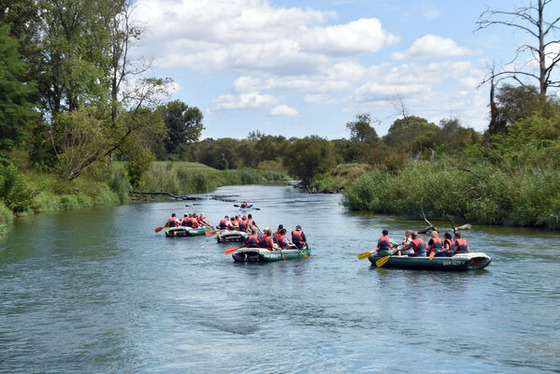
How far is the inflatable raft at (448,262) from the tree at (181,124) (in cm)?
10479

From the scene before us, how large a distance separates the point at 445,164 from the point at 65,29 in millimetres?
38012

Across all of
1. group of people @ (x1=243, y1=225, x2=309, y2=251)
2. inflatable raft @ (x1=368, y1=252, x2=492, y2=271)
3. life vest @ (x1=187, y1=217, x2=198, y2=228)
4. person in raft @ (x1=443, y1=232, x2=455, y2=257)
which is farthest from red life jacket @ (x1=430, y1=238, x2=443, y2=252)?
life vest @ (x1=187, y1=217, x2=198, y2=228)

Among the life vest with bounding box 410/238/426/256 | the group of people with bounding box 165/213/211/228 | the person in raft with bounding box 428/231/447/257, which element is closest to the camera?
the person in raft with bounding box 428/231/447/257

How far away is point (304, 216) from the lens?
42.5 metres

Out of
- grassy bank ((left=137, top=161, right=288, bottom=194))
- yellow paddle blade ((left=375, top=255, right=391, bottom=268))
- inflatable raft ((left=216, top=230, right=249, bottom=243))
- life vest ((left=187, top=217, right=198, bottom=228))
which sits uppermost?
grassy bank ((left=137, top=161, right=288, bottom=194))

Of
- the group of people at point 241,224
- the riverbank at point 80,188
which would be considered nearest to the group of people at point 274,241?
the group of people at point 241,224

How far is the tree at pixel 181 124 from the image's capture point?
407 feet

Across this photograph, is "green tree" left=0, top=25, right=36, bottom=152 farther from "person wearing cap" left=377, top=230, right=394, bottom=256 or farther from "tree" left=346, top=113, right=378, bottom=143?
"tree" left=346, top=113, right=378, bottom=143

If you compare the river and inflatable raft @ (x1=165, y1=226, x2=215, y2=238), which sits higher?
inflatable raft @ (x1=165, y1=226, x2=215, y2=238)

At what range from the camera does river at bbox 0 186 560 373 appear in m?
12.7

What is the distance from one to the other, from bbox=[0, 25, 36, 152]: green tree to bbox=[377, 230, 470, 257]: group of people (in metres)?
31.9

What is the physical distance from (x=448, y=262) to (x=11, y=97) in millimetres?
37422

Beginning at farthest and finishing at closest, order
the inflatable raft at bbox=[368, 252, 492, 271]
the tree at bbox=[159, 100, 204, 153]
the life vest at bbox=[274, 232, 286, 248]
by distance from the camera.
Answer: the tree at bbox=[159, 100, 204, 153] < the life vest at bbox=[274, 232, 286, 248] < the inflatable raft at bbox=[368, 252, 492, 271]

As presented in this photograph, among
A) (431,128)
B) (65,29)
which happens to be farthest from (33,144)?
(431,128)
